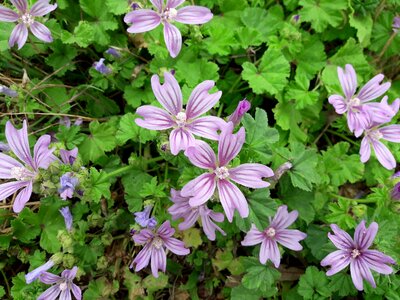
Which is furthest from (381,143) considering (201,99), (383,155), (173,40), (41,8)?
(41,8)

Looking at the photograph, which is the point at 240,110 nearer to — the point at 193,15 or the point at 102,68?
the point at 193,15

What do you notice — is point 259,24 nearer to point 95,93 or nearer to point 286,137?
point 286,137

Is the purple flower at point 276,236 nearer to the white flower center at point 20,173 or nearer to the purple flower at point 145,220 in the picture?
the purple flower at point 145,220

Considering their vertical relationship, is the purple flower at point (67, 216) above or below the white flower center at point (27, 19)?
below

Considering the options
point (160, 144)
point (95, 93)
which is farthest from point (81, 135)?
point (160, 144)

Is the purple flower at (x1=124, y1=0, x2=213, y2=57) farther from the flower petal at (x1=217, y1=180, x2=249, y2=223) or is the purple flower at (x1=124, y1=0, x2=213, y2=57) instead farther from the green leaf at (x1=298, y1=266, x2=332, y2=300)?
the green leaf at (x1=298, y1=266, x2=332, y2=300)

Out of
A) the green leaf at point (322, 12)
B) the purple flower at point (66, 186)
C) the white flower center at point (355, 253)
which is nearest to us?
the purple flower at point (66, 186)

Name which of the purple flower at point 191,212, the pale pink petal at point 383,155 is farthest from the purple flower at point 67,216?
the pale pink petal at point 383,155
